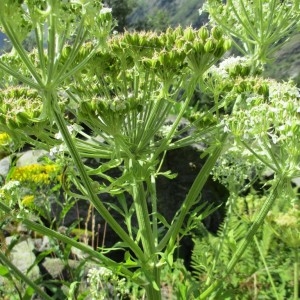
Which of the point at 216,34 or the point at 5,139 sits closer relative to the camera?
the point at 216,34

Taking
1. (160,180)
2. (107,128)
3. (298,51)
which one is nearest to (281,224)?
(107,128)

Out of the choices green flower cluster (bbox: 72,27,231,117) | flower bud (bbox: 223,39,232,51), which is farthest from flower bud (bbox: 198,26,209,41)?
flower bud (bbox: 223,39,232,51)

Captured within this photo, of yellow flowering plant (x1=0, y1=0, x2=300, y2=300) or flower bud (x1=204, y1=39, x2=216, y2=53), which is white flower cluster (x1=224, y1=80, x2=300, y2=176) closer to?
yellow flowering plant (x1=0, y1=0, x2=300, y2=300)

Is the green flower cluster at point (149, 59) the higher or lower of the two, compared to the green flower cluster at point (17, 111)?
higher

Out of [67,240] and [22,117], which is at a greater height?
[22,117]

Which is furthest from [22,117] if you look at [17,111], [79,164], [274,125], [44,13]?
[274,125]

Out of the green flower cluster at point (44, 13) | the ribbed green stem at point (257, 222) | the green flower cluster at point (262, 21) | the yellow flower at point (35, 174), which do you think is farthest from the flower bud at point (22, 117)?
the yellow flower at point (35, 174)

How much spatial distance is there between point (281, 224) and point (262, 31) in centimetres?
159

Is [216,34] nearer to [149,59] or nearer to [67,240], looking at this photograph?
[149,59]

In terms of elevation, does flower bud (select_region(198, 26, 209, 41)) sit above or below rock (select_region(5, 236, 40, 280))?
above

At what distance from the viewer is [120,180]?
103 inches

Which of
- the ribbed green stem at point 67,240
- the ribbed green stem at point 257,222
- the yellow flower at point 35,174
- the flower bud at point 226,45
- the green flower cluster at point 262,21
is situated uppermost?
the green flower cluster at point 262,21

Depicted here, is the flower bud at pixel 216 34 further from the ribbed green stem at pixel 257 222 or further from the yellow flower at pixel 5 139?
the yellow flower at pixel 5 139

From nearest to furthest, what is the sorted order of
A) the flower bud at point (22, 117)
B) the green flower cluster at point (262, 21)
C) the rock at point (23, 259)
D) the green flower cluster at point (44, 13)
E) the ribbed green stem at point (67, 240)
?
the green flower cluster at point (44, 13) → the flower bud at point (22, 117) → the ribbed green stem at point (67, 240) → the green flower cluster at point (262, 21) → the rock at point (23, 259)
